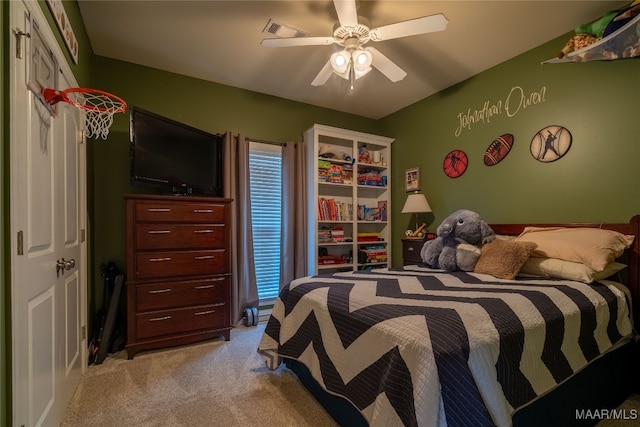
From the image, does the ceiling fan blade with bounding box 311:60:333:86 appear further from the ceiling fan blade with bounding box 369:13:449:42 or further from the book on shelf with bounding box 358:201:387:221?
the book on shelf with bounding box 358:201:387:221

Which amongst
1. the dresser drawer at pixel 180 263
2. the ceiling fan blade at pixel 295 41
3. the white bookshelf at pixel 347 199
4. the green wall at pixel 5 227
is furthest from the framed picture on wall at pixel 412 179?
the green wall at pixel 5 227

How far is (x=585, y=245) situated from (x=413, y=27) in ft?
6.03

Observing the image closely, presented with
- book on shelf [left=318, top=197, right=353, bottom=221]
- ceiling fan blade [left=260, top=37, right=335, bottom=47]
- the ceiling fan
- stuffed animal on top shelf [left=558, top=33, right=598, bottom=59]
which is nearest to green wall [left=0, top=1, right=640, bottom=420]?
stuffed animal on top shelf [left=558, top=33, right=598, bottom=59]

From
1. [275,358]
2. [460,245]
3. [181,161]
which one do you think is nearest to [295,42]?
[181,161]

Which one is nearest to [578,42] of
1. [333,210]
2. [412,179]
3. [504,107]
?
[504,107]

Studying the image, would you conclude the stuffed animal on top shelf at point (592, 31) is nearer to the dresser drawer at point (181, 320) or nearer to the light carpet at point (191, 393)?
the light carpet at point (191, 393)

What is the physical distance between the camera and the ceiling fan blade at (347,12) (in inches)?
65.6

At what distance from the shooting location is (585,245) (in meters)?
1.95

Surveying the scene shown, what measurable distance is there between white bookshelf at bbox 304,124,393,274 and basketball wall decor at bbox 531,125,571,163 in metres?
1.75

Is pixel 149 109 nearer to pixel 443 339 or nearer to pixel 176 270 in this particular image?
pixel 176 270

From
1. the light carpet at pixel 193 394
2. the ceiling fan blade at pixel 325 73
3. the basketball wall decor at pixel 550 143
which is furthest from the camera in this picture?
the basketball wall decor at pixel 550 143

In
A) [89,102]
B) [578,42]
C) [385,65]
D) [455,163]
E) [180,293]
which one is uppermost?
[578,42]

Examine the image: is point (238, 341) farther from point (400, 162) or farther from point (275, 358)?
point (400, 162)

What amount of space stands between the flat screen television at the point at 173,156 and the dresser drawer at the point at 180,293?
89cm
